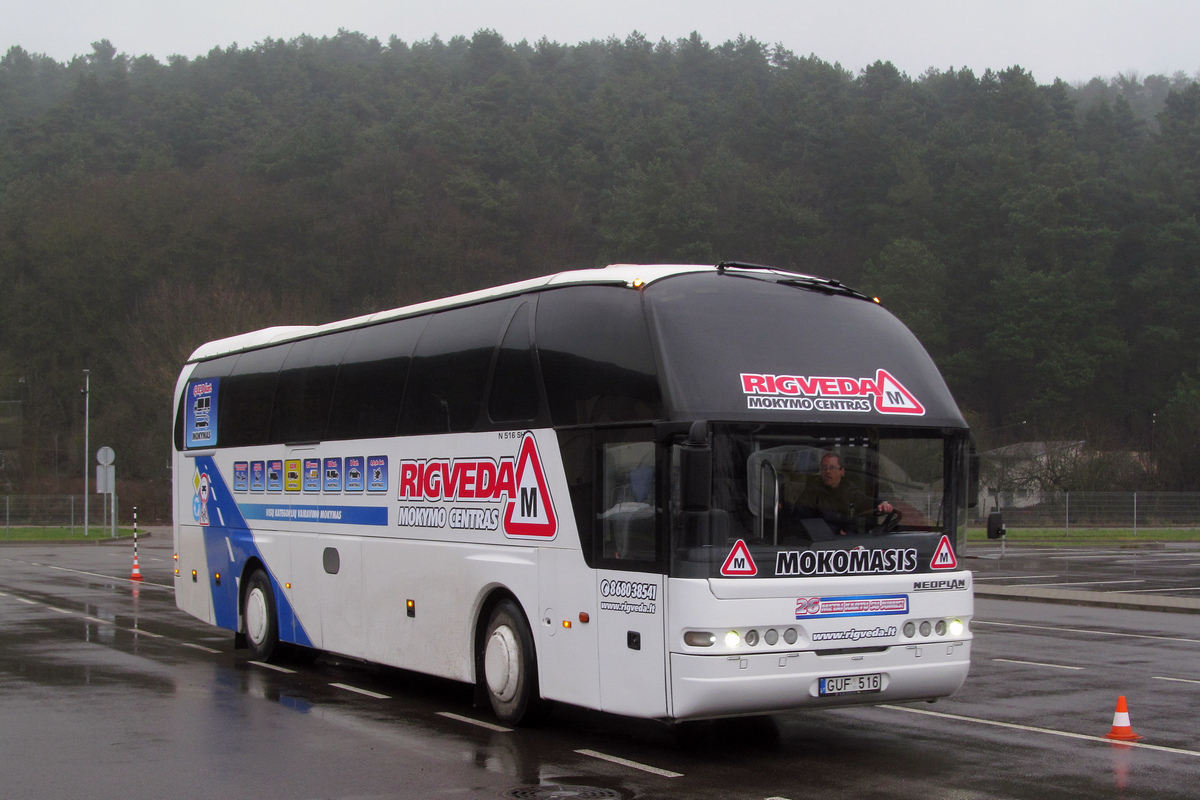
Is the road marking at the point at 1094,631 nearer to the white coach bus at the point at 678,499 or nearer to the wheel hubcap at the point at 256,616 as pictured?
the white coach bus at the point at 678,499

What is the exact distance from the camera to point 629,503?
928cm

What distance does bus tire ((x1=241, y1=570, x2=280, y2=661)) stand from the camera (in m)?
14.9

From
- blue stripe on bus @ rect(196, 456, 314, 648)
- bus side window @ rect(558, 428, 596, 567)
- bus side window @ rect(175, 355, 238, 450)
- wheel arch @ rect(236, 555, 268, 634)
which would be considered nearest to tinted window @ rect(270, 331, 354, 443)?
blue stripe on bus @ rect(196, 456, 314, 648)

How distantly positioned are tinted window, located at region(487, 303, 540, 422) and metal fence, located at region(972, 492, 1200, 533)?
41359 mm

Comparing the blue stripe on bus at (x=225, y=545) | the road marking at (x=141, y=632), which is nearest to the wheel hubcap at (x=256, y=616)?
the blue stripe on bus at (x=225, y=545)

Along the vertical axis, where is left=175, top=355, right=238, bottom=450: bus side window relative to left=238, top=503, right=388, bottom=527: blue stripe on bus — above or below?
above

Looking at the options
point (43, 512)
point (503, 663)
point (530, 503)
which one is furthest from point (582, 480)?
Result: point (43, 512)

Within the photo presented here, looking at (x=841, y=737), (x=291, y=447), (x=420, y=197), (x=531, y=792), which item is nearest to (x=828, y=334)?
(x=841, y=737)

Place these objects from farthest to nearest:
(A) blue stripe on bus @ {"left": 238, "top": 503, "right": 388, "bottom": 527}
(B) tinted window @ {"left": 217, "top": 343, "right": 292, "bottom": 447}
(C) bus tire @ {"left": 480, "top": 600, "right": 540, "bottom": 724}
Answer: (B) tinted window @ {"left": 217, "top": 343, "right": 292, "bottom": 447}, (A) blue stripe on bus @ {"left": 238, "top": 503, "right": 388, "bottom": 527}, (C) bus tire @ {"left": 480, "top": 600, "right": 540, "bottom": 724}

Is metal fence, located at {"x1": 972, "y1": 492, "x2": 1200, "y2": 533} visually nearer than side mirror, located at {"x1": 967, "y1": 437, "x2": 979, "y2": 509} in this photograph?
No

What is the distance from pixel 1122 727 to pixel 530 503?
4.89 metres

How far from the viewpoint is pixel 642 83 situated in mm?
109938

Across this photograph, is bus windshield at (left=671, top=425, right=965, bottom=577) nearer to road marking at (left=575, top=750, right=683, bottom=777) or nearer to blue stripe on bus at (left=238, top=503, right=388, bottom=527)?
road marking at (left=575, top=750, right=683, bottom=777)

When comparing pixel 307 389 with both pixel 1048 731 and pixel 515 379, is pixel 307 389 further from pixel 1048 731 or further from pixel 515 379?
pixel 1048 731
